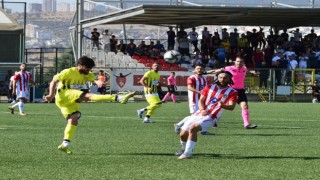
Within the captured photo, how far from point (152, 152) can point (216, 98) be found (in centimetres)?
158

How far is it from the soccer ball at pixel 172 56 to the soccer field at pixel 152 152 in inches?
830

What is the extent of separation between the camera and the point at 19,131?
20.7 metres

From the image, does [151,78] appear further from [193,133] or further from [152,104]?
[193,133]

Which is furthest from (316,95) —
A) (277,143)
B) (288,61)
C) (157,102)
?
(277,143)

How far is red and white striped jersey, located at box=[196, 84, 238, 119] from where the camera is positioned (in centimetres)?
1453

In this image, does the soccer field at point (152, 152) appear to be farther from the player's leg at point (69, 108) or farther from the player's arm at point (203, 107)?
the player's arm at point (203, 107)

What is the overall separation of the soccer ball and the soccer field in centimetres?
2109

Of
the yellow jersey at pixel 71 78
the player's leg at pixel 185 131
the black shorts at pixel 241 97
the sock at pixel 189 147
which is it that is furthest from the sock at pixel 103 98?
the black shorts at pixel 241 97

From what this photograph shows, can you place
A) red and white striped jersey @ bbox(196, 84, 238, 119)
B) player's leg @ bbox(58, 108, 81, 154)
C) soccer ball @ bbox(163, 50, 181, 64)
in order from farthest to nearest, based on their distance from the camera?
1. soccer ball @ bbox(163, 50, 181, 64)
2. player's leg @ bbox(58, 108, 81, 154)
3. red and white striped jersey @ bbox(196, 84, 238, 119)

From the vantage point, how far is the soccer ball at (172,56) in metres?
45.5

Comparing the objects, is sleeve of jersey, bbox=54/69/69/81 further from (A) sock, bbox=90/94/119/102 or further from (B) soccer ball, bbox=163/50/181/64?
(B) soccer ball, bbox=163/50/181/64

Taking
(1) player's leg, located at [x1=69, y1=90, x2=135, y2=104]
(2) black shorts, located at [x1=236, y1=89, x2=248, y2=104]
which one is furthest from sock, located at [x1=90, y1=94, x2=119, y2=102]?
(2) black shorts, located at [x1=236, y1=89, x2=248, y2=104]

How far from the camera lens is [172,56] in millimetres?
45812

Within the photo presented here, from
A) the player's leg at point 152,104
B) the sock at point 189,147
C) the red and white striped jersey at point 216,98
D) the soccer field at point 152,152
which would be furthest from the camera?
the player's leg at point 152,104
